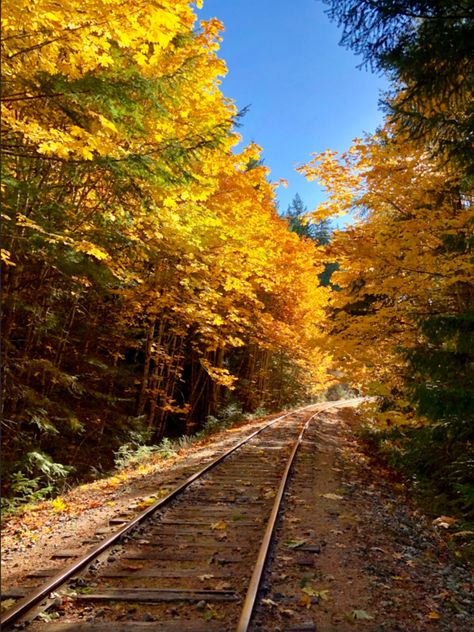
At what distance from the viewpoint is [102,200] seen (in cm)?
725

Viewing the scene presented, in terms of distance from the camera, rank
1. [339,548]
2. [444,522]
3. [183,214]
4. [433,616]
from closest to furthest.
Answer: [433,616] < [339,548] < [444,522] < [183,214]

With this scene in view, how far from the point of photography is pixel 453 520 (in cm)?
704

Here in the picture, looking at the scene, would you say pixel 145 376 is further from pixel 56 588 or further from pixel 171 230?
pixel 56 588

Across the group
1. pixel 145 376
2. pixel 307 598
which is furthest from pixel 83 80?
pixel 145 376

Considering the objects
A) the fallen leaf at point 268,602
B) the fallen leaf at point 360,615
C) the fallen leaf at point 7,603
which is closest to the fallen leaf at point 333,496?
the fallen leaf at point 360,615

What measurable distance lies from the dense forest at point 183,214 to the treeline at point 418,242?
0.11 feet

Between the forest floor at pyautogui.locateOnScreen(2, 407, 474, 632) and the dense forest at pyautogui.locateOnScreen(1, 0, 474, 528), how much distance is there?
1005 mm

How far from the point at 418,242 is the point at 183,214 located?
443 centimetres

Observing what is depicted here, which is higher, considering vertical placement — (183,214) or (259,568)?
(183,214)

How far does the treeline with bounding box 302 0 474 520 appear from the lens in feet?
17.0

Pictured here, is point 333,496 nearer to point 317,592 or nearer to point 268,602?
point 317,592

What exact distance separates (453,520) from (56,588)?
6.18 meters

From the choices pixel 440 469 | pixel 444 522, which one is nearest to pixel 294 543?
pixel 444 522

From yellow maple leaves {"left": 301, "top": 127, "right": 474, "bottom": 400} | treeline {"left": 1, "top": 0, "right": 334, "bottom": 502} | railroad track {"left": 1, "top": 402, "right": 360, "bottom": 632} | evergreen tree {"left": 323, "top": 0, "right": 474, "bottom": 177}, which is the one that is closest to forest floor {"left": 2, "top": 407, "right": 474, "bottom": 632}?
railroad track {"left": 1, "top": 402, "right": 360, "bottom": 632}
